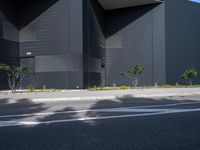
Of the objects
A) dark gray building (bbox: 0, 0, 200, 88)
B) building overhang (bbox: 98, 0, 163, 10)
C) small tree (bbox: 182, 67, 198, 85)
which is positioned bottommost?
small tree (bbox: 182, 67, 198, 85)

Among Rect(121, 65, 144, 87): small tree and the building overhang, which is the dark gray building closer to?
the building overhang

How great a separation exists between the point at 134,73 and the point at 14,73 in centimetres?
1394

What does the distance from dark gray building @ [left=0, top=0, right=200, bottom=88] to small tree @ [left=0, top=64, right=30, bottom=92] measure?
0.75 meters

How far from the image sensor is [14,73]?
2919cm

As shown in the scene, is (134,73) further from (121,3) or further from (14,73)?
(14,73)

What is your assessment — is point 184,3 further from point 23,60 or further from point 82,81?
point 23,60

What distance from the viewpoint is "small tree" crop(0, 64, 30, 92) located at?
2636cm

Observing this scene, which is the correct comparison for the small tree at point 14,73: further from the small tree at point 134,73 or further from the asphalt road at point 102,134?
the asphalt road at point 102,134

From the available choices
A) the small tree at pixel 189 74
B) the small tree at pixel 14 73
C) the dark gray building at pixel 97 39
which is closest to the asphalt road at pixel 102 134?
the small tree at pixel 14 73

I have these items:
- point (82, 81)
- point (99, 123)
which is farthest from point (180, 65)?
point (99, 123)

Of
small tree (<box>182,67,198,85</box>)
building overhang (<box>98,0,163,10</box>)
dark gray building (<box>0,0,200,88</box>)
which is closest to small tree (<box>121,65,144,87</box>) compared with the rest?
dark gray building (<box>0,0,200,88</box>)

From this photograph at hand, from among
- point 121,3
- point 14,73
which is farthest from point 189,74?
point 14,73

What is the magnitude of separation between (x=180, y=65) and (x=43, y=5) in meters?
18.3

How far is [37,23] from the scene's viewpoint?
3180 cm
